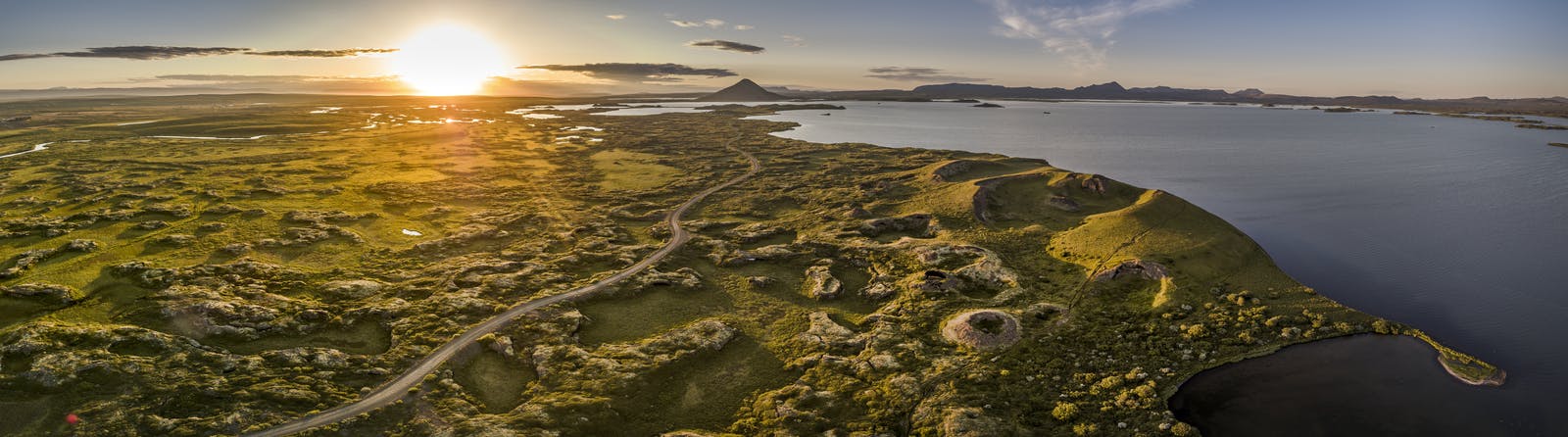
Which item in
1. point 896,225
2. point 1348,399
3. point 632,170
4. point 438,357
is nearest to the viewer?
point 1348,399

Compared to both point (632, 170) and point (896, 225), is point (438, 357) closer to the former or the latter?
point (896, 225)

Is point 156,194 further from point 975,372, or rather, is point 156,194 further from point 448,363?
point 975,372

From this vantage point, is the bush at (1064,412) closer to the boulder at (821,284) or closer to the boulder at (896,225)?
the boulder at (821,284)

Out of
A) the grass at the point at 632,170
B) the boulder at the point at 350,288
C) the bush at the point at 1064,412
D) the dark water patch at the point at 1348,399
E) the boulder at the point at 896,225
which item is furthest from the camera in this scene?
the grass at the point at 632,170

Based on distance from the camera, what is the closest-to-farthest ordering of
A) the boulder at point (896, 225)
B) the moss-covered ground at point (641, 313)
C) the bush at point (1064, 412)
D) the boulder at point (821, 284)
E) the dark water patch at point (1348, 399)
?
1. the dark water patch at point (1348, 399)
2. the bush at point (1064, 412)
3. the moss-covered ground at point (641, 313)
4. the boulder at point (821, 284)
5. the boulder at point (896, 225)

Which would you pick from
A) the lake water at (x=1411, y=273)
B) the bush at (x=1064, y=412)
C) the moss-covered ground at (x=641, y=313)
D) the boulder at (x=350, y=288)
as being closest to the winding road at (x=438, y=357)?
the moss-covered ground at (x=641, y=313)

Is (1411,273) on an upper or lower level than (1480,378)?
upper

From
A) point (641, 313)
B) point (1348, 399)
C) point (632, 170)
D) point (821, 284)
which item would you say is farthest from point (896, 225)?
point (632, 170)

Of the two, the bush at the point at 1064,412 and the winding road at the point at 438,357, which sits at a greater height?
the bush at the point at 1064,412

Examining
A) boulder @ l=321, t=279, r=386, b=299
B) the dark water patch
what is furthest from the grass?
the dark water patch
